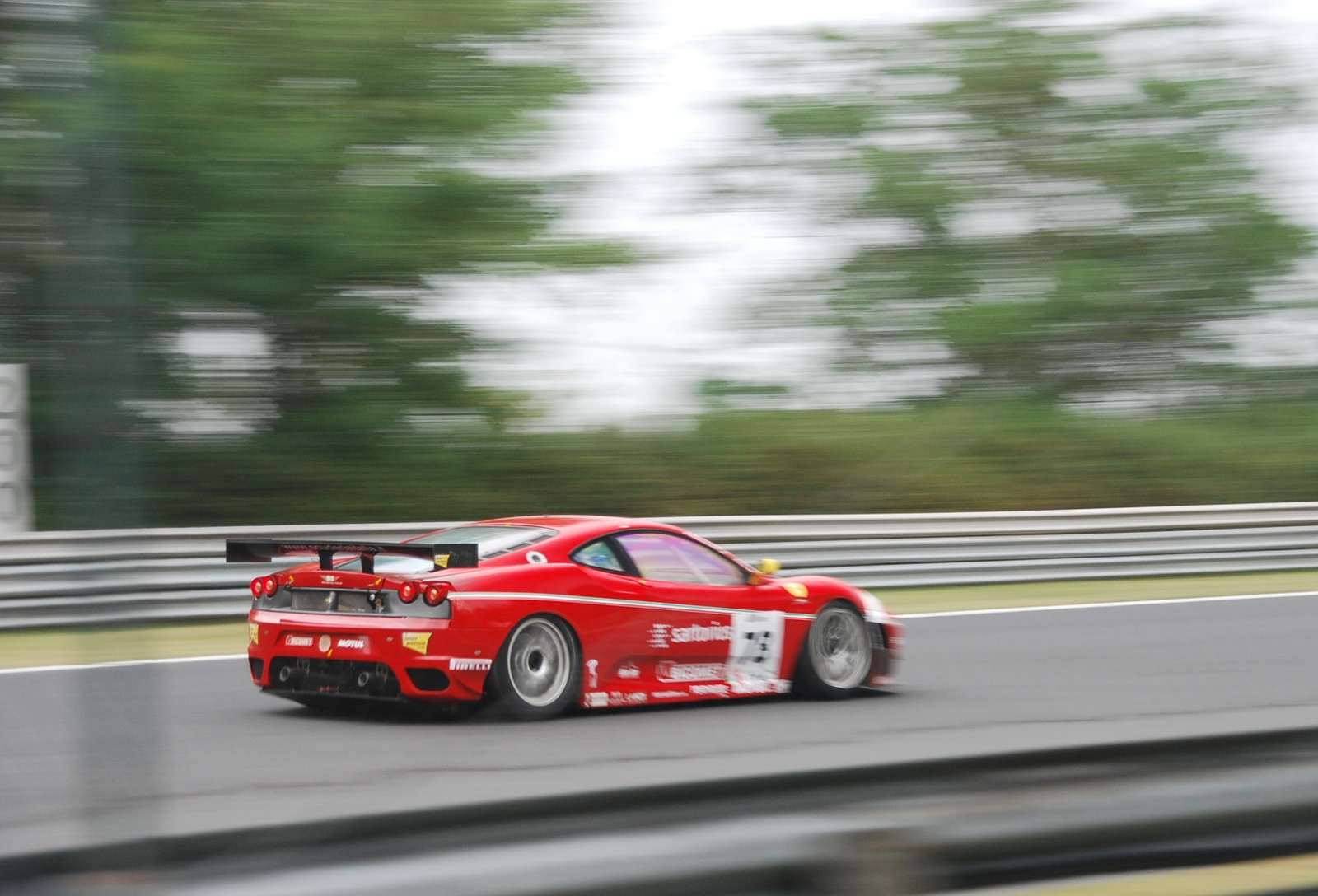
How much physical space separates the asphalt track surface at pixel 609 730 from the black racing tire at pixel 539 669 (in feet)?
0.43

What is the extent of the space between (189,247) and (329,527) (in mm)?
3650

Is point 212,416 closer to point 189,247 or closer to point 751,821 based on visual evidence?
point 189,247

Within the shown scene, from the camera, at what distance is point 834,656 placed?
895 cm

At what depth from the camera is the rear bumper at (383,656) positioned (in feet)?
24.0

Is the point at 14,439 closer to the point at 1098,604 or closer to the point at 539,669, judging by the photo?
the point at 539,669

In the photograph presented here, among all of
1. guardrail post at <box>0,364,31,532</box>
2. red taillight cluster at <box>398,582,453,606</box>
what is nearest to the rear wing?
red taillight cluster at <box>398,582,453,606</box>

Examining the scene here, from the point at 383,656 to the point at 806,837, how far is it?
13.8 ft

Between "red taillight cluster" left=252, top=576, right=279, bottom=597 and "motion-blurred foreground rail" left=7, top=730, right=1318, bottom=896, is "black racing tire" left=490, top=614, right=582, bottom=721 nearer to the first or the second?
"red taillight cluster" left=252, top=576, right=279, bottom=597

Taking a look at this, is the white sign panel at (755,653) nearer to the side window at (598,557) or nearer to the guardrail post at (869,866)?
the side window at (598,557)

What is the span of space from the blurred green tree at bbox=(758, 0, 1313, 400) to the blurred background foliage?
0.04 meters

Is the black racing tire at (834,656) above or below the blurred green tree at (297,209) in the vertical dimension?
below

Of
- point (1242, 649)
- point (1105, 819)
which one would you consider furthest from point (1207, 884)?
point (1242, 649)

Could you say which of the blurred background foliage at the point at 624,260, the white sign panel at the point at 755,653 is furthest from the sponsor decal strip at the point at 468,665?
the blurred background foliage at the point at 624,260

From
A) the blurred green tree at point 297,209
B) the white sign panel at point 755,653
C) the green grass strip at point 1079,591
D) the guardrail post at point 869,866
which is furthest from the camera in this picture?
the blurred green tree at point 297,209
